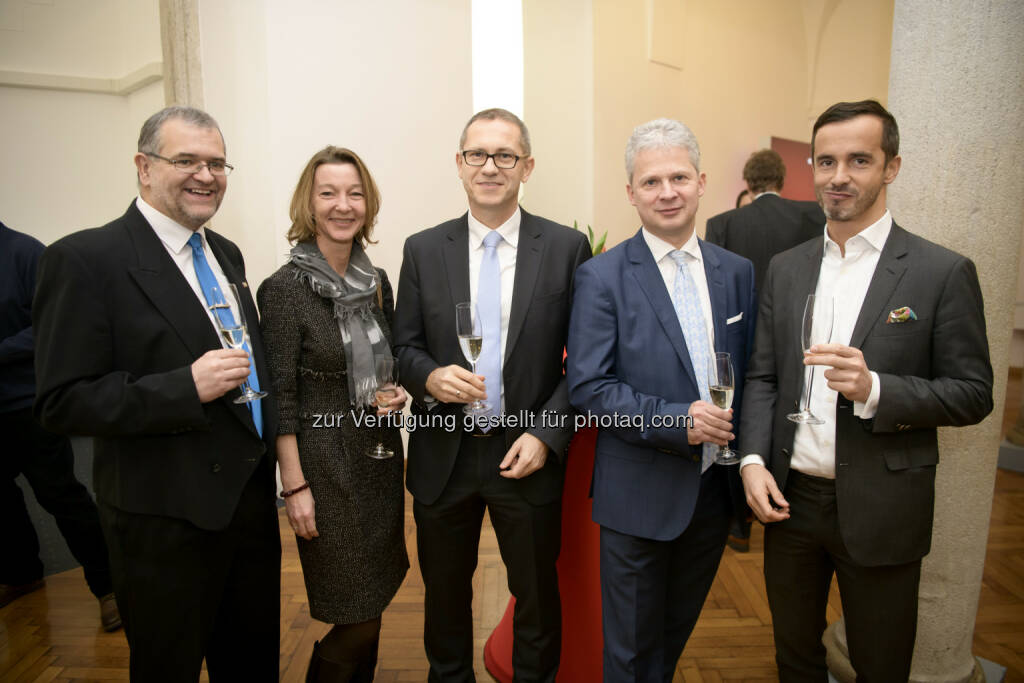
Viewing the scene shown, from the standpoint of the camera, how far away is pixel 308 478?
1886 mm

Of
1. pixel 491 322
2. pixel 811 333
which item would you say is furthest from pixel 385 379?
pixel 811 333

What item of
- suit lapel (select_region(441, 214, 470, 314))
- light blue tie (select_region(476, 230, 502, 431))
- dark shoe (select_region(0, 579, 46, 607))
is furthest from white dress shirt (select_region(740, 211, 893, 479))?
dark shoe (select_region(0, 579, 46, 607))

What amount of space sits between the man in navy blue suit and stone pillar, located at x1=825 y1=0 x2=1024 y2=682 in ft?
2.62

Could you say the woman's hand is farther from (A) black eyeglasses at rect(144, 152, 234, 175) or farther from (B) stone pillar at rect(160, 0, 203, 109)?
(B) stone pillar at rect(160, 0, 203, 109)

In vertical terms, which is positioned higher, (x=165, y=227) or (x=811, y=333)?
(x=165, y=227)

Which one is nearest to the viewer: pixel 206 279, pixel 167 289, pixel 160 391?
pixel 160 391

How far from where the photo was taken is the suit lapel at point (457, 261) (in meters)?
1.88

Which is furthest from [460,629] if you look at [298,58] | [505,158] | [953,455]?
[298,58]

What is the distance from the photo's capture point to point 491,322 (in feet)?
6.09

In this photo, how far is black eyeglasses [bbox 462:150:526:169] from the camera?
1.82 metres

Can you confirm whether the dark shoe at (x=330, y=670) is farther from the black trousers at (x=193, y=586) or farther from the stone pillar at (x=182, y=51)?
the stone pillar at (x=182, y=51)

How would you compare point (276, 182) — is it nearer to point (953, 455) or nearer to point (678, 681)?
point (678, 681)

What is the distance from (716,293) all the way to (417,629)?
6.88ft

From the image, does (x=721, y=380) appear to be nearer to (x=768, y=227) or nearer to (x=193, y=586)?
(x=193, y=586)
